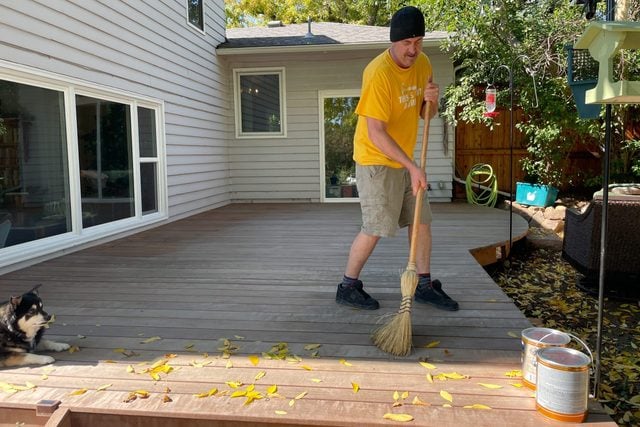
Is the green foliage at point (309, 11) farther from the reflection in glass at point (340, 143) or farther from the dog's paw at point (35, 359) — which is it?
the dog's paw at point (35, 359)

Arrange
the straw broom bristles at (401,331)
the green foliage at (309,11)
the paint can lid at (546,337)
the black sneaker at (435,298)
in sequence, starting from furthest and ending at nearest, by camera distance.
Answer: the green foliage at (309,11), the black sneaker at (435,298), the straw broom bristles at (401,331), the paint can lid at (546,337)

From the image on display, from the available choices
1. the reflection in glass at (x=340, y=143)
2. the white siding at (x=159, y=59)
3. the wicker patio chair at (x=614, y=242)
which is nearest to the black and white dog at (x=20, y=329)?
the white siding at (x=159, y=59)

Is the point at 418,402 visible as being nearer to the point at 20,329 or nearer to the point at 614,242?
the point at 20,329

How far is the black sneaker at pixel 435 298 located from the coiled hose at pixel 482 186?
584 cm

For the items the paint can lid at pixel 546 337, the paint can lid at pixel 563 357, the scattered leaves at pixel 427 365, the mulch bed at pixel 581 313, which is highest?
the paint can lid at pixel 546 337

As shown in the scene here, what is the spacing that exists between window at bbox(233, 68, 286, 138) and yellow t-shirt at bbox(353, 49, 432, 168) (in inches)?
249

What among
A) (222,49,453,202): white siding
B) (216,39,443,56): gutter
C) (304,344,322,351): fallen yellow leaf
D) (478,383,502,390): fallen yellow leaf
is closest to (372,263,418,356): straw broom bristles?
(304,344,322,351): fallen yellow leaf

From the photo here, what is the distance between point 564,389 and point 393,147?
1.26 m

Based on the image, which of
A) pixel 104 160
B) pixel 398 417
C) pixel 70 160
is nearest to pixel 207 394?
pixel 398 417

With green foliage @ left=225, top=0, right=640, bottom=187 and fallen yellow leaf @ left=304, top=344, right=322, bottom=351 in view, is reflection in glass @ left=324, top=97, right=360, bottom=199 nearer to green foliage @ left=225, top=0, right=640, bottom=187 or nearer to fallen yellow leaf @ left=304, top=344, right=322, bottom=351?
green foliage @ left=225, top=0, right=640, bottom=187

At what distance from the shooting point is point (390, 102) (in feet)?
8.02

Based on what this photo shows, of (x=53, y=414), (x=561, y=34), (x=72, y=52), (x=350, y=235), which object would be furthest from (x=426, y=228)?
(x=561, y=34)

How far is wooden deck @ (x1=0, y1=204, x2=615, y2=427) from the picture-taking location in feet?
5.57

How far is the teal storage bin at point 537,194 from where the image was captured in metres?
7.51
